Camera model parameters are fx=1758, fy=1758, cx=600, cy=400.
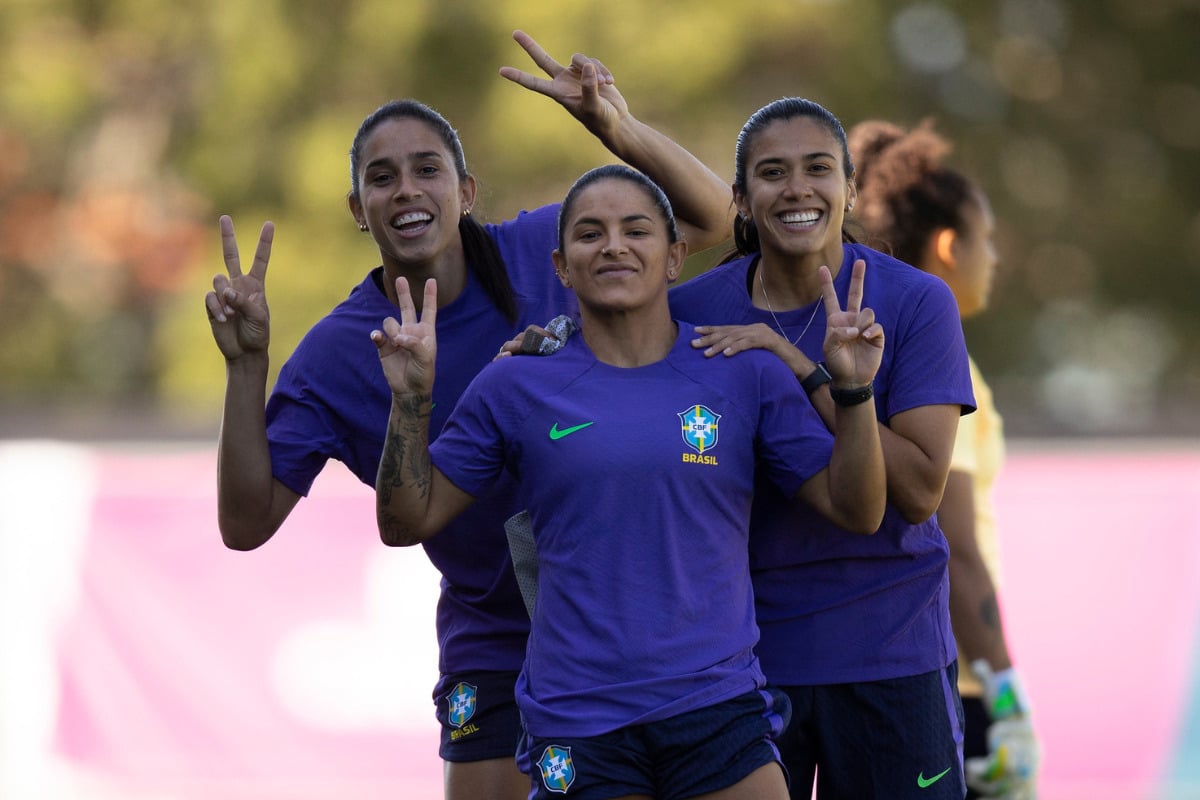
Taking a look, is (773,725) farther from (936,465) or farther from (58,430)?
(58,430)

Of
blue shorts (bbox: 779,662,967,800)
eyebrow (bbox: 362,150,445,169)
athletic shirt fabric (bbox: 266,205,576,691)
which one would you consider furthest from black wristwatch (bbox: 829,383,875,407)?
eyebrow (bbox: 362,150,445,169)

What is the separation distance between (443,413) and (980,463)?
61.8 inches

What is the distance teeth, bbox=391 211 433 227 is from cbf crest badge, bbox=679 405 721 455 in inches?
33.3

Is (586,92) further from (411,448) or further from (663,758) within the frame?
(663,758)

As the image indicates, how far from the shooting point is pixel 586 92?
13.1ft

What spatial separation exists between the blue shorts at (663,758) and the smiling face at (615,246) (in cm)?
82

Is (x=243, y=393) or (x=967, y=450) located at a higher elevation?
(x=243, y=393)

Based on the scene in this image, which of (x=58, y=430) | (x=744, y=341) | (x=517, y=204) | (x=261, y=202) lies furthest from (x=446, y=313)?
(x=261, y=202)

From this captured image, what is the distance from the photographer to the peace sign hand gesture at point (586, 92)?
4.01 meters

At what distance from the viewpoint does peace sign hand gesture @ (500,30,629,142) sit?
4.01 meters

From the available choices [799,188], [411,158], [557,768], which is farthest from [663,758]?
[411,158]

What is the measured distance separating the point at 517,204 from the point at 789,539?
13704 millimetres

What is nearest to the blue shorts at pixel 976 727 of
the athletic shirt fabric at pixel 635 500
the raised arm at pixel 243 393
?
the athletic shirt fabric at pixel 635 500

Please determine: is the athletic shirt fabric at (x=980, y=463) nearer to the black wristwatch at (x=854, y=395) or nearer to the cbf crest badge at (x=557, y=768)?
the black wristwatch at (x=854, y=395)
